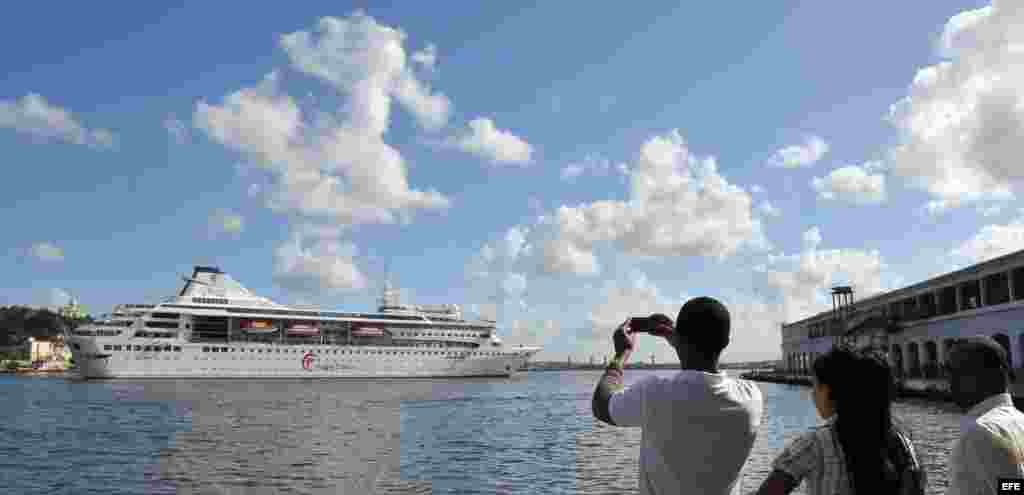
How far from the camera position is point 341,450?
2006cm

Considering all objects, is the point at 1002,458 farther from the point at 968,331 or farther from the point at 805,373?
the point at 805,373

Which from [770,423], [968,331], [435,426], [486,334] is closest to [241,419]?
[435,426]

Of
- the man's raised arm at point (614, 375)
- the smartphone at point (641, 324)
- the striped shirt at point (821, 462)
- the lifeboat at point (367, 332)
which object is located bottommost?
the striped shirt at point (821, 462)

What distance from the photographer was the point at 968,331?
132 feet

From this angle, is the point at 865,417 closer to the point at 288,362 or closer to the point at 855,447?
the point at 855,447

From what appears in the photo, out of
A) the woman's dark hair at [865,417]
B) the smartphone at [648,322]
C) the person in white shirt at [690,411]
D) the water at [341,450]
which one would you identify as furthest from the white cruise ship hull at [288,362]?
the woman's dark hair at [865,417]

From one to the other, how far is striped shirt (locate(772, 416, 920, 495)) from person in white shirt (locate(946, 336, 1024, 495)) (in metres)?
0.41

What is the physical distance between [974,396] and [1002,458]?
0.97 feet

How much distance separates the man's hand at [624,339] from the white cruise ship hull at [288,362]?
82759mm

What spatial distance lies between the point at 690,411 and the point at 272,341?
85.4 meters

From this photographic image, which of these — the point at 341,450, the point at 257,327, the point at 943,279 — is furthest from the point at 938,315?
the point at 257,327

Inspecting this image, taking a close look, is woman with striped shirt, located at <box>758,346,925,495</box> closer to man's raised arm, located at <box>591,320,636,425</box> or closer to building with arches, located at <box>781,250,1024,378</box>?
man's raised arm, located at <box>591,320,636,425</box>

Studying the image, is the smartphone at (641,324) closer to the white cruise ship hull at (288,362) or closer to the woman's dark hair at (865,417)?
the woman's dark hair at (865,417)

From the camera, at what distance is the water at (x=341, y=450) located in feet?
49.5
